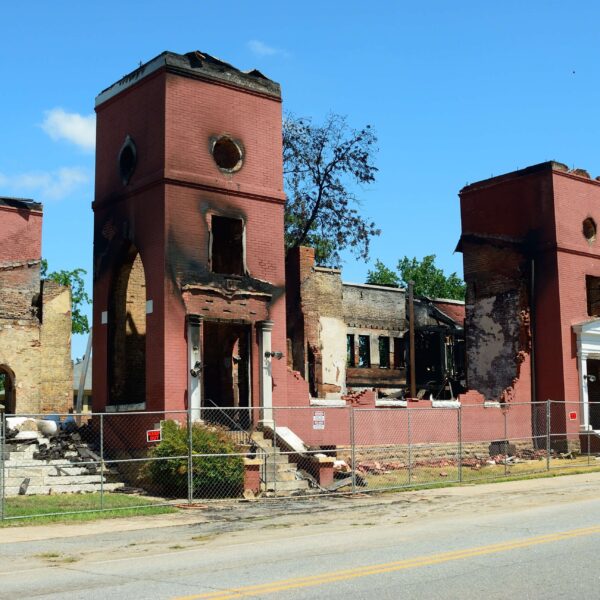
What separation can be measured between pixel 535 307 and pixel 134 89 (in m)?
17.2

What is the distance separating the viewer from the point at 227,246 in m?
26.4

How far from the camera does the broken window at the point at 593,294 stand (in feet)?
118

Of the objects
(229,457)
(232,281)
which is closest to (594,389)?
(232,281)

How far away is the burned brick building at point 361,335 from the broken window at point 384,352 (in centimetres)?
5

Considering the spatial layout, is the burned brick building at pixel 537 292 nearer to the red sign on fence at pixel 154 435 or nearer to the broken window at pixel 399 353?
the broken window at pixel 399 353

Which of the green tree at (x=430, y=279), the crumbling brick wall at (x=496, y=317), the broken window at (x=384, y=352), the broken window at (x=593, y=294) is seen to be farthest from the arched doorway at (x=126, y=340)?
the green tree at (x=430, y=279)

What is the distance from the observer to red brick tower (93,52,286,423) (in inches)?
934

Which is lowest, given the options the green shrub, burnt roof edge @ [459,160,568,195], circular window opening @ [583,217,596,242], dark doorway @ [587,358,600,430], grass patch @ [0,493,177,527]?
grass patch @ [0,493,177,527]

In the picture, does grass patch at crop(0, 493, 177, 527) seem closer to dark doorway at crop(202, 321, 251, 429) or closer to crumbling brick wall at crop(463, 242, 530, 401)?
dark doorway at crop(202, 321, 251, 429)

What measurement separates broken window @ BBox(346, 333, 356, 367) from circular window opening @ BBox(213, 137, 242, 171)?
66.6 ft

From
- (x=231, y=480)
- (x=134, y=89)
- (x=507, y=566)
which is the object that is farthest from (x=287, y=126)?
(x=507, y=566)

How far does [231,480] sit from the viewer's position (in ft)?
66.6

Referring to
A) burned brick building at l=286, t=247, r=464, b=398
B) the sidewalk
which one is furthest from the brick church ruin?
the sidewalk

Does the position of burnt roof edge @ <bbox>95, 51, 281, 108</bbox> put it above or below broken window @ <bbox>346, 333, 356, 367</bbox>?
above
